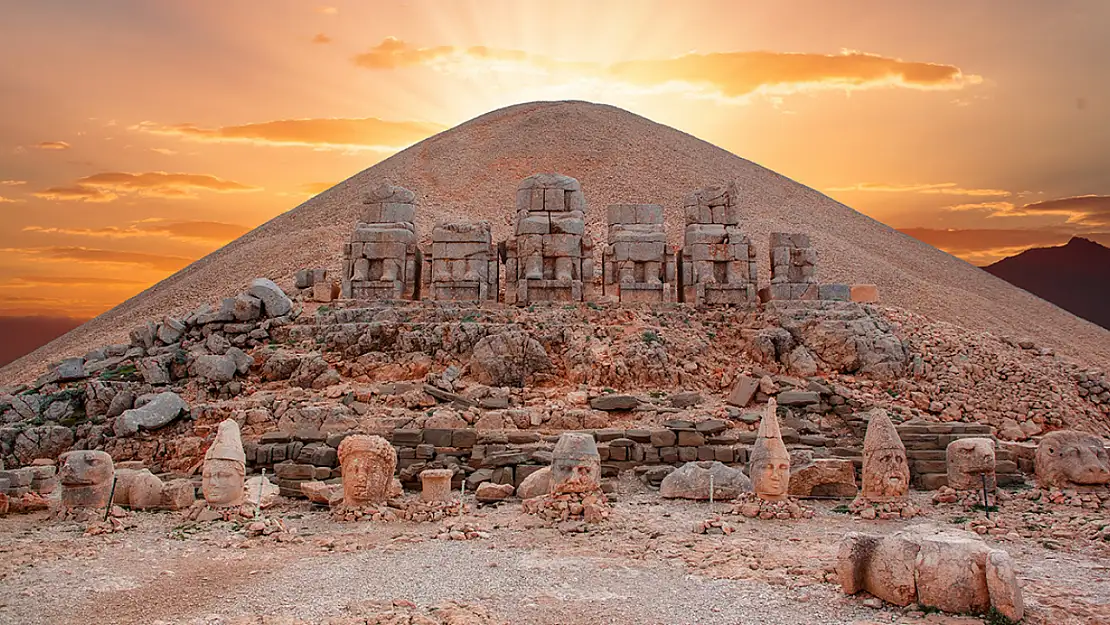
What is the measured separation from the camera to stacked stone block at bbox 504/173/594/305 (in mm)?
19703

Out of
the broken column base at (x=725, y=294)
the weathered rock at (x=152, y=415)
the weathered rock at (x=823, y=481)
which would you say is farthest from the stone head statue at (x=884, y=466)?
the weathered rock at (x=152, y=415)

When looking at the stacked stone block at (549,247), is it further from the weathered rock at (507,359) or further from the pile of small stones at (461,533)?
the pile of small stones at (461,533)

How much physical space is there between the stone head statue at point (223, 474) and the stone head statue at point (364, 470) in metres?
1.44

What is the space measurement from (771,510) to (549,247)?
32.2 feet

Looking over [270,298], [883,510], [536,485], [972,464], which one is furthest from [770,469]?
[270,298]

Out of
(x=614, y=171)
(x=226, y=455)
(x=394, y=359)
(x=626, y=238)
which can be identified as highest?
(x=614, y=171)

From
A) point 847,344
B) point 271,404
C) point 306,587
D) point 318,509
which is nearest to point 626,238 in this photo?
point 847,344

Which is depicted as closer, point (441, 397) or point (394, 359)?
point (441, 397)

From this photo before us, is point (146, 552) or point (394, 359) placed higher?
point (394, 359)

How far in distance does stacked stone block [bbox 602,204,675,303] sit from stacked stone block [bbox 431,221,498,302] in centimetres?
282

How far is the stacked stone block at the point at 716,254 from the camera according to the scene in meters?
20.1

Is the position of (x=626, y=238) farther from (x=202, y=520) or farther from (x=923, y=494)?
(x=202, y=520)

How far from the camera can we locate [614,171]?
1726 inches

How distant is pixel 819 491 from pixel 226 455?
854 cm
